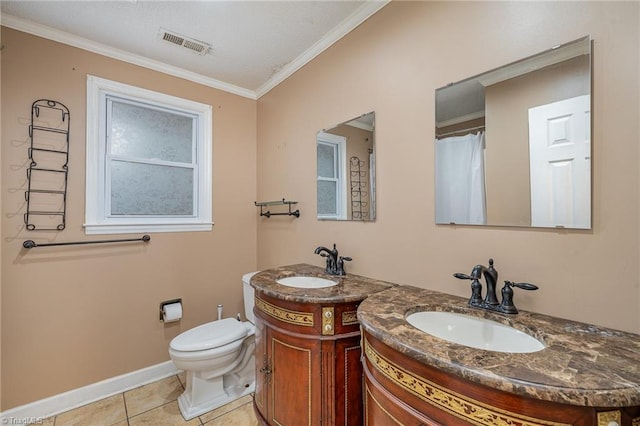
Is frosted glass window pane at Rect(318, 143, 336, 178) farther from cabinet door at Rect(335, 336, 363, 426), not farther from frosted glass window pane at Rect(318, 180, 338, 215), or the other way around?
cabinet door at Rect(335, 336, 363, 426)

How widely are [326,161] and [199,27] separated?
3.92 feet

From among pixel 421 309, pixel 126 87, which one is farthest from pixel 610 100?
pixel 126 87

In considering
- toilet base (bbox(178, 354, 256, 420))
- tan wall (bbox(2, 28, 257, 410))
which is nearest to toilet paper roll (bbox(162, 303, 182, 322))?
tan wall (bbox(2, 28, 257, 410))

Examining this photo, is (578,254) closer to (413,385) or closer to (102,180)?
(413,385)

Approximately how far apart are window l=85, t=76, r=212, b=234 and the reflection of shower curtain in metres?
1.97

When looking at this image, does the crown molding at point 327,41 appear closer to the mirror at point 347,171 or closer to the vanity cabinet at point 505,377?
the mirror at point 347,171

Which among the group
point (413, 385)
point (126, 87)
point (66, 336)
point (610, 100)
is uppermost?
point (126, 87)

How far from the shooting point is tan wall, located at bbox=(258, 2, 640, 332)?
34.7 inches

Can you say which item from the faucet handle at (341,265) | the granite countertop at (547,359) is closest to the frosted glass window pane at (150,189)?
the faucet handle at (341,265)

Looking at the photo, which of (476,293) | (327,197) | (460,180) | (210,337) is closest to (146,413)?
(210,337)

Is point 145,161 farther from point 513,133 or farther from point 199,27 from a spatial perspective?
point 513,133

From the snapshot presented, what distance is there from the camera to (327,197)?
6.47ft

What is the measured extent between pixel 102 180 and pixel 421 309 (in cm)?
230

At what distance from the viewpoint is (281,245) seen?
242 centimetres
